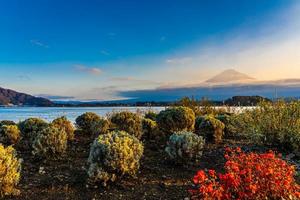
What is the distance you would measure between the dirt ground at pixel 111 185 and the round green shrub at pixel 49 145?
233 millimetres

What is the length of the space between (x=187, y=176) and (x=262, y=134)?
4485 millimetres

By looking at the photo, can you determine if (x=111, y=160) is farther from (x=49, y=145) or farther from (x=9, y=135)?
(x=9, y=135)

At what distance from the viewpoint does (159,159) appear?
30.8 ft

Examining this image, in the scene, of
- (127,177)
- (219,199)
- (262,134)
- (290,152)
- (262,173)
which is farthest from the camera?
(262,134)

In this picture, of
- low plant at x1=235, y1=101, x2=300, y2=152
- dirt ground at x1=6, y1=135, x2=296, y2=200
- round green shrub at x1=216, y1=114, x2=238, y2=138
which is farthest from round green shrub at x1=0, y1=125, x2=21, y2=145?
low plant at x1=235, y1=101, x2=300, y2=152

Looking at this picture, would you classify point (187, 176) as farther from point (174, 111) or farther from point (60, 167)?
point (174, 111)

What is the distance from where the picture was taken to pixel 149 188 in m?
7.17

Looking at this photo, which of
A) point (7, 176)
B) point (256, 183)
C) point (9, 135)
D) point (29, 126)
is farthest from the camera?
point (29, 126)

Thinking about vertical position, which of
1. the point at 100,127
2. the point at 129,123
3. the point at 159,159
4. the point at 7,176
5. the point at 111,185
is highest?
the point at 129,123

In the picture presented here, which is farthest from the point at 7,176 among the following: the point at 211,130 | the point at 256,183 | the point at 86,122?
the point at 86,122

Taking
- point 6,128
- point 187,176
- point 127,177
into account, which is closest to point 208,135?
point 187,176

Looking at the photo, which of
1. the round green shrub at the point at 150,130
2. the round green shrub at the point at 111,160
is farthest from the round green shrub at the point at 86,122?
the round green shrub at the point at 111,160

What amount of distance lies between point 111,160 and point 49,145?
2816 millimetres

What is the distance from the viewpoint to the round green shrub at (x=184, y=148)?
29.0ft
